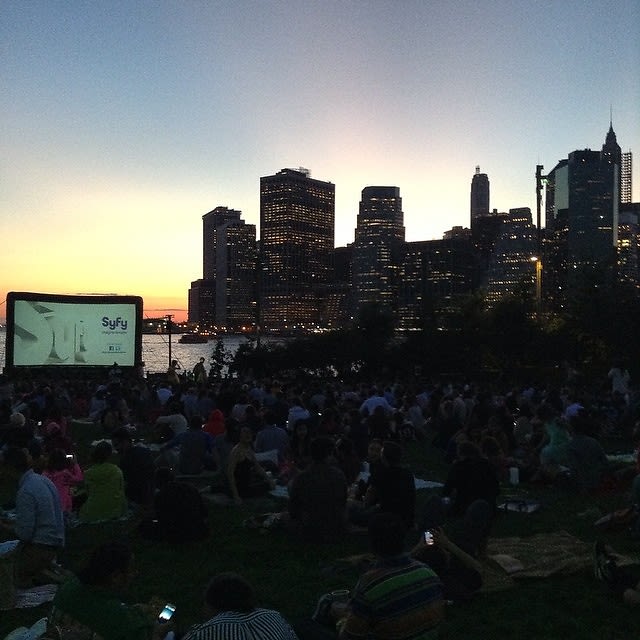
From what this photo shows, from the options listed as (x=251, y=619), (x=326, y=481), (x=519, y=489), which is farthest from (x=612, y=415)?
(x=251, y=619)

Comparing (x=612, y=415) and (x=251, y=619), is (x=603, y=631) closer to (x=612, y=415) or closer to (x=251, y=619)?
(x=251, y=619)

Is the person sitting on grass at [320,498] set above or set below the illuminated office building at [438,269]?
below

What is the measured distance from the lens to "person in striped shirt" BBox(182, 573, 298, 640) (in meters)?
3.37

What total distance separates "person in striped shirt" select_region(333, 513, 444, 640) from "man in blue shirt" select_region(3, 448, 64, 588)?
349 cm

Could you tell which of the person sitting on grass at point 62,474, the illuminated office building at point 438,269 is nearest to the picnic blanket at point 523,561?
the person sitting on grass at point 62,474

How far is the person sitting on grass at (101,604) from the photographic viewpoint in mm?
3721

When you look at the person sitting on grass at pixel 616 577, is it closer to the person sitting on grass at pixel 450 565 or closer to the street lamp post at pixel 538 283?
the person sitting on grass at pixel 450 565

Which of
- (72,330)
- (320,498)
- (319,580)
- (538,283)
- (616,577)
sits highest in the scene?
(538,283)

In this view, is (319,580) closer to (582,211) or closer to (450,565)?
(450,565)

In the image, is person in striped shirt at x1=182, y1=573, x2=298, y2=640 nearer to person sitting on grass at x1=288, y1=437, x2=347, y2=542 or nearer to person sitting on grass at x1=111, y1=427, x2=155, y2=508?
→ person sitting on grass at x1=288, y1=437, x2=347, y2=542

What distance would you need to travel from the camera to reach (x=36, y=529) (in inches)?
247

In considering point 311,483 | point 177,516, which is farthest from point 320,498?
point 177,516

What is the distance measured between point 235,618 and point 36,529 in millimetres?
3535

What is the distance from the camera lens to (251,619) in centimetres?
343
